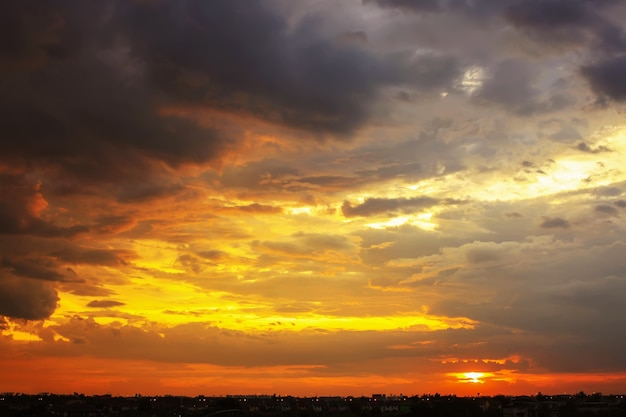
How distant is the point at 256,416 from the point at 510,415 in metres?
64.4

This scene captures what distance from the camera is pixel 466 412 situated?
194125mm

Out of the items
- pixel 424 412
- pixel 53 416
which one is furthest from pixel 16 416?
pixel 424 412

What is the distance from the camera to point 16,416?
641 feet

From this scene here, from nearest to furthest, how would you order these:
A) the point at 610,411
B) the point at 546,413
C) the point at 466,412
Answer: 1. the point at 610,411
2. the point at 546,413
3. the point at 466,412

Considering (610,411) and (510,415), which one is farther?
(510,415)

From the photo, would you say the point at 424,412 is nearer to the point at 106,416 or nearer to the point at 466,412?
the point at 466,412

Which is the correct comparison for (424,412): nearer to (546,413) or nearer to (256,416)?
(546,413)

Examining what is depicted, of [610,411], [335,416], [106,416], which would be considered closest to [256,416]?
[335,416]

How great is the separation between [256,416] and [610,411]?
284 ft

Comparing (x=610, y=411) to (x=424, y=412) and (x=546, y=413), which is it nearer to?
(x=546, y=413)

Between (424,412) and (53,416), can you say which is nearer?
(424,412)

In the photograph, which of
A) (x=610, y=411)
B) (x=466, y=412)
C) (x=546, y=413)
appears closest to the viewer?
(x=610, y=411)

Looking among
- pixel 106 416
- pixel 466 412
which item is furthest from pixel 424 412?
pixel 106 416

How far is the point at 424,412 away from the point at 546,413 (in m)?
29.9
